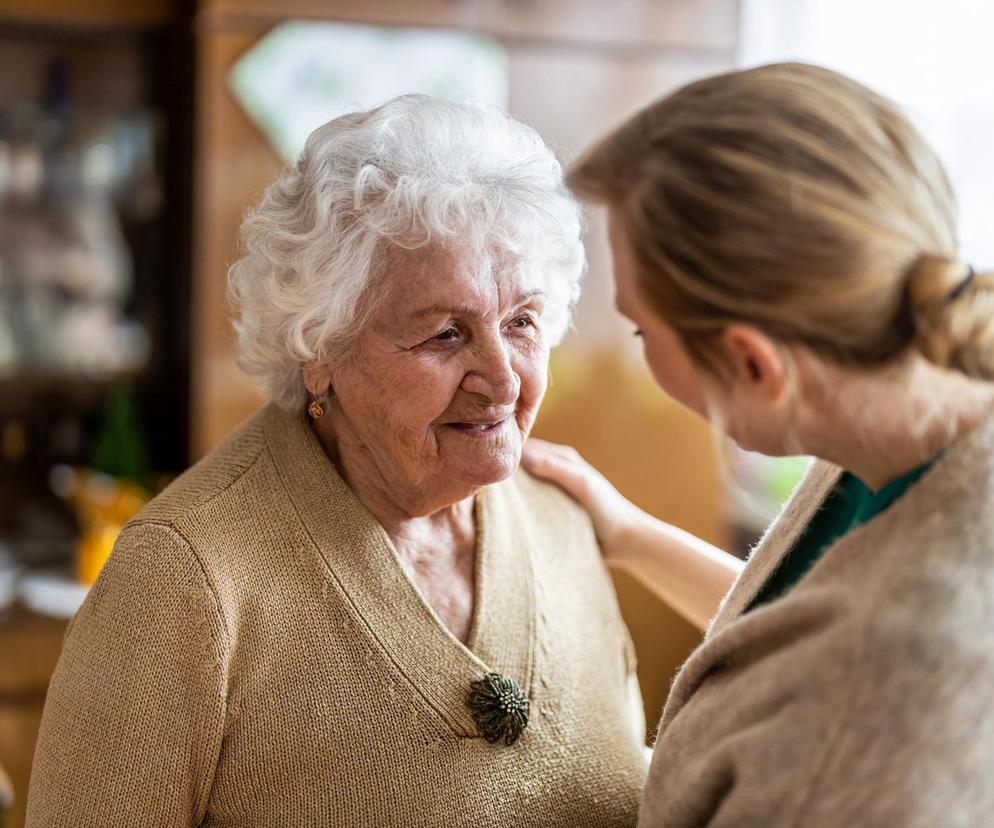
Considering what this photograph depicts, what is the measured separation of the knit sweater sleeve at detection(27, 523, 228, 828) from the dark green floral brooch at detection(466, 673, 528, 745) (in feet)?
0.96

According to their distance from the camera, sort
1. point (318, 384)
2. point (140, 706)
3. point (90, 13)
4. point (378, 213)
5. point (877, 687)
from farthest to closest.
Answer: point (90, 13), point (318, 384), point (378, 213), point (140, 706), point (877, 687)

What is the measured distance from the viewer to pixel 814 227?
819 millimetres

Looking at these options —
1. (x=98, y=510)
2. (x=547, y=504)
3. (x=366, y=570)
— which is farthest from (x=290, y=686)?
(x=98, y=510)

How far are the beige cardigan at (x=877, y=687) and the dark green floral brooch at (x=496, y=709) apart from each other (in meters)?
0.38

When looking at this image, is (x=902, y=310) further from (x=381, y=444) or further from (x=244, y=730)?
(x=244, y=730)

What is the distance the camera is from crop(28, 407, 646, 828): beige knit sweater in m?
1.20

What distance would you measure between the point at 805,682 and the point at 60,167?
2757mm

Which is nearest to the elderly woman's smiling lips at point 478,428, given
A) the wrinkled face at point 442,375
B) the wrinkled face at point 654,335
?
the wrinkled face at point 442,375

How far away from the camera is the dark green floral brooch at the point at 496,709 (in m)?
1.31

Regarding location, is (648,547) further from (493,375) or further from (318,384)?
(318,384)

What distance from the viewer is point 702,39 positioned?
292 cm

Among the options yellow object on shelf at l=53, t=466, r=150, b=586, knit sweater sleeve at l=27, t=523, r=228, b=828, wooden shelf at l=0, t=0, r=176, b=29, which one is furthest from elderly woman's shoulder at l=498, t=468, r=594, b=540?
wooden shelf at l=0, t=0, r=176, b=29

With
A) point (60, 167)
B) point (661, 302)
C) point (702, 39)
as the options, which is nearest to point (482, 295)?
point (661, 302)

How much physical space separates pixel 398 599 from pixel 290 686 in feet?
0.54
